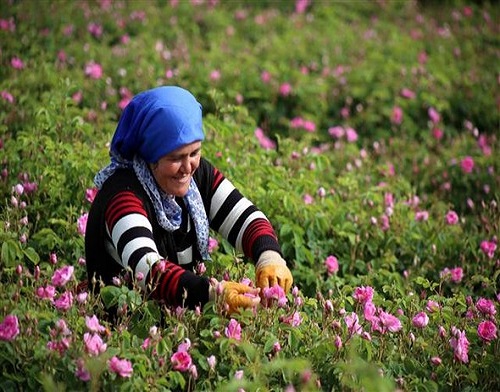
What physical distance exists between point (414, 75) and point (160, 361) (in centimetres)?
512

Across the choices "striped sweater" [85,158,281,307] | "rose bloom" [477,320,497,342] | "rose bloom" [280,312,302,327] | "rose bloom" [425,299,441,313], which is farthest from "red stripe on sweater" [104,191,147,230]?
"rose bloom" [477,320,497,342]

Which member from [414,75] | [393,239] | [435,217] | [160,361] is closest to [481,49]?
[414,75]

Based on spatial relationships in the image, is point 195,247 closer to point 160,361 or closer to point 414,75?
point 160,361

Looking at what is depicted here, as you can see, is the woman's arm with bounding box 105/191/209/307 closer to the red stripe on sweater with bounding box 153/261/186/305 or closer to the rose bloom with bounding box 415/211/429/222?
the red stripe on sweater with bounding box 153/261/186/305

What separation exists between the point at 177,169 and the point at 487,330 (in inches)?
51.7

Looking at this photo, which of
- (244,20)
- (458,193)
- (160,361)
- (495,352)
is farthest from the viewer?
(244,20)

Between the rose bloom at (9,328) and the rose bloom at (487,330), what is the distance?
1.69m

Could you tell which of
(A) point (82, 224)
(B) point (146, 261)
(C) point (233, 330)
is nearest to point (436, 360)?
(C) point (233, 330)

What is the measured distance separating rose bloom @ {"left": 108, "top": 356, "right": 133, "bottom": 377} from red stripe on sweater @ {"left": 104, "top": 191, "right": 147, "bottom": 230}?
2.03 feet

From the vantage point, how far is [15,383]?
8.94 ft

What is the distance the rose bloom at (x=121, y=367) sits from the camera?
2500mm

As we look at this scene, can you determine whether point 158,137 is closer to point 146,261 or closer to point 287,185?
point 146,261

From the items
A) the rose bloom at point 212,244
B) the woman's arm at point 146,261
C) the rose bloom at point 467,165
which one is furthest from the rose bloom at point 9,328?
the rose bloom at point 467,165

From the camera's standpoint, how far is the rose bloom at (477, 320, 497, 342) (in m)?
3.02
